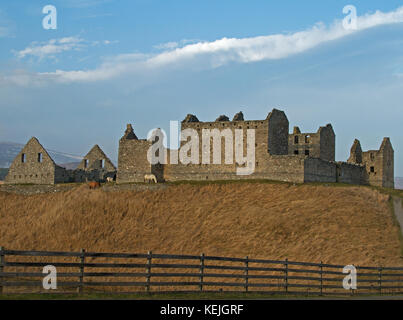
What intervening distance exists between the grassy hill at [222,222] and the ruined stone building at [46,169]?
9.83m

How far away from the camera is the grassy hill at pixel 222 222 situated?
47.2 meters

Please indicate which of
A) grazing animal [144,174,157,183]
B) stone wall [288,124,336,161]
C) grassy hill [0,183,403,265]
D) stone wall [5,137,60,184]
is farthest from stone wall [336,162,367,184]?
stone wall [5,137,60,184]

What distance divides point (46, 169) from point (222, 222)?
29.5m

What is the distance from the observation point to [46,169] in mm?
74750

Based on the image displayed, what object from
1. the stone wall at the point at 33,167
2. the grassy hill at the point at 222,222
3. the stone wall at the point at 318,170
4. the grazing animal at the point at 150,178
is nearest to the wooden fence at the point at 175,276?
the grassy hill at the point at 222,222

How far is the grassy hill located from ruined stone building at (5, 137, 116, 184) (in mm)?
9826

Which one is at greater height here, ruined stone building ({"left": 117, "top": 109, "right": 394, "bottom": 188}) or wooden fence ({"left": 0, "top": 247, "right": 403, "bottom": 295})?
ruined stone building ({"left": 117, "top": 109, "right": 394, "bottom": 188})

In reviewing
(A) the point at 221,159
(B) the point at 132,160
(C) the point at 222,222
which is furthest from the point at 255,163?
(B) the point at 132,160

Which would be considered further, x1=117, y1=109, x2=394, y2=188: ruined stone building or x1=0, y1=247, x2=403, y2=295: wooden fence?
x1=117, y1=109, x2=394, y2=188: ruined stone building

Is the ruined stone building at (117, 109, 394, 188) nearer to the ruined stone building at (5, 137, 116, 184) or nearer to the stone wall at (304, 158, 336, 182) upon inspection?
the stone wall at (304, 158, 336, 182)

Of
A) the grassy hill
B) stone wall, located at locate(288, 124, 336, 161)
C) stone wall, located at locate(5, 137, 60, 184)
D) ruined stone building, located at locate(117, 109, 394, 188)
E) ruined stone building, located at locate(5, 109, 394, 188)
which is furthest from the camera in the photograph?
stone wall, located at locate(288, 124, 336, 161)

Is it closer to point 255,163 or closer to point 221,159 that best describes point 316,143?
point 255,163

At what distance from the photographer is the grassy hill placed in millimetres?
47188
